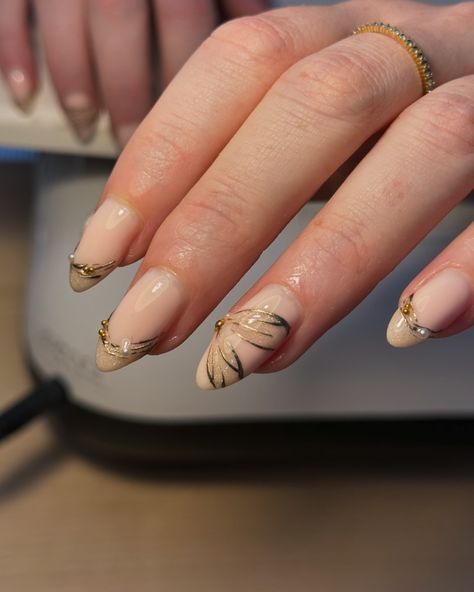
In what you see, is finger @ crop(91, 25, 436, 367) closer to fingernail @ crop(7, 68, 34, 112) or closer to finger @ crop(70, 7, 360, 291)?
finger @ crop(70, 7, 360, 291)

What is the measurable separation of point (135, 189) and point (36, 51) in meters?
0.20

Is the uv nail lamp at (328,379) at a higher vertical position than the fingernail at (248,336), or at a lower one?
lower

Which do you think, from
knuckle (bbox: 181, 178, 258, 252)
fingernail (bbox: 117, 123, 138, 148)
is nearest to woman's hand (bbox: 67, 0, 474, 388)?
knuckle (bbox: 181, 178, 258, 252)

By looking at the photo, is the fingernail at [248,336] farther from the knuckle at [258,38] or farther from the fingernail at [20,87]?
the fingernail at [20,87]

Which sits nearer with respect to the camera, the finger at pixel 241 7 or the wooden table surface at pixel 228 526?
the wooden table surface at pixel 228 526

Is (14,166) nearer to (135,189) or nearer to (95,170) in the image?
(95,170)

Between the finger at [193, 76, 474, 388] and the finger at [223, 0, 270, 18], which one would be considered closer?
the finger at [193, 76, 474, 388]

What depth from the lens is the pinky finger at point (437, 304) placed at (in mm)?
276

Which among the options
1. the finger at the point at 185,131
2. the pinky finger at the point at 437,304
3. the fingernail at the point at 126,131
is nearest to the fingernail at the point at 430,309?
the pinky finger at the point at 437,304

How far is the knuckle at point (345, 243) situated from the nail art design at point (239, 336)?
3 centimetres

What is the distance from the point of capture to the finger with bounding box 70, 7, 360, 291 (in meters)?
0.30

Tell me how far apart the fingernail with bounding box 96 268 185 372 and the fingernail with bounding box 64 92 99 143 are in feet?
0.62

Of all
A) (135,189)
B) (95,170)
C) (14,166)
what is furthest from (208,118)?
(14,166)

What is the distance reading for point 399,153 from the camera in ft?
0.97
